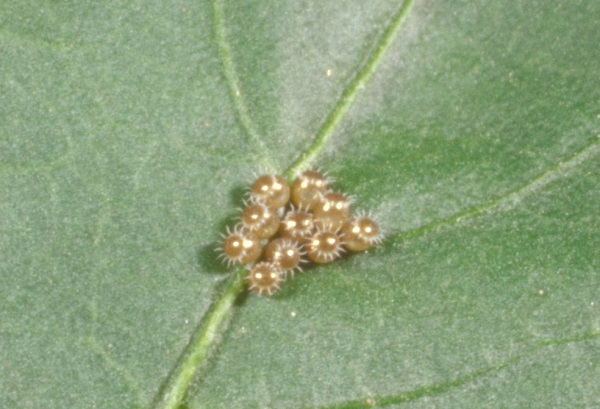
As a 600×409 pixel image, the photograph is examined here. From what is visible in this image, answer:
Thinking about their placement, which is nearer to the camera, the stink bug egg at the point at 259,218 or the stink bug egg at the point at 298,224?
the stink bug egg at the point at 259,218

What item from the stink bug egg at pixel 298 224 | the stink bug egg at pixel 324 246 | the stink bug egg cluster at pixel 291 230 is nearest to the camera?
the stink bug egg cluster at pixel 291 230

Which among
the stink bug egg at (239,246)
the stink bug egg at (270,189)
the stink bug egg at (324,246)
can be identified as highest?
the stink bug egg at (270,189)

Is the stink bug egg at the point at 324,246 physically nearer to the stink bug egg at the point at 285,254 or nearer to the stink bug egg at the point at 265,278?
the stink bug egg at the point at 285,254

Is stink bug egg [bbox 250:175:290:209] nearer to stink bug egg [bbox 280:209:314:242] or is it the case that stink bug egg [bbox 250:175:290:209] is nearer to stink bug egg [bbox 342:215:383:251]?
stink bug egg [bbox 280:209:314:242]

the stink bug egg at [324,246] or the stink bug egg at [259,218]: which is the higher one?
the stink bug egg at [259,218]

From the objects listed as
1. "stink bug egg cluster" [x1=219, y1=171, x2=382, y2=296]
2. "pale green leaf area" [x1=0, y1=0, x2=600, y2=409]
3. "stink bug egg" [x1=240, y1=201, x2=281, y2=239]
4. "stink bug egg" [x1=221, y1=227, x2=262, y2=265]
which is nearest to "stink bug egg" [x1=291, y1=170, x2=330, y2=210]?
"stink bug egg cluster" [x1=219, y1=171, x2=382, y2=296]

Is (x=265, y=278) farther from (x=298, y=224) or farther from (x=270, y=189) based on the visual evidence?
(x=270, y=189)

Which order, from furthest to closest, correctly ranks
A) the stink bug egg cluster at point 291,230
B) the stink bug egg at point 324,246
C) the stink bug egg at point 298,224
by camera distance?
the stink bug egg at point 298,224 → the stink bug egg at point 324,246 → the stink bug egg cluster at point 291,230

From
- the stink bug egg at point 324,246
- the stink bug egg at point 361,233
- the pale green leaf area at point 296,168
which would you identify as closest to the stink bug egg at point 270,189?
the pale green leaf area at point 296,168
